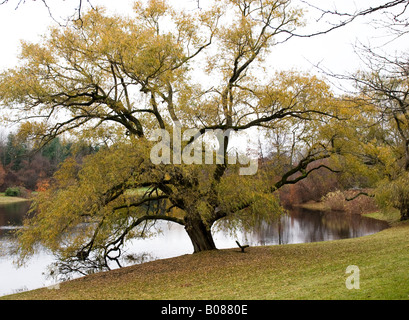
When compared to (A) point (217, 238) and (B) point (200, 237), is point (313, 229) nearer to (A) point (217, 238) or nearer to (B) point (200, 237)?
(A) point (217, 238)

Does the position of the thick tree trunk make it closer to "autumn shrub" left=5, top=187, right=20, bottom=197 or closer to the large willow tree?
the large willow tree

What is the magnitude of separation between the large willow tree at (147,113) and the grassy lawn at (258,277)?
4.58 feet

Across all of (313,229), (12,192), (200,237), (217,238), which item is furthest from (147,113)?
(12,192)

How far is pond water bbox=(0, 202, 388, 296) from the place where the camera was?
1287cm

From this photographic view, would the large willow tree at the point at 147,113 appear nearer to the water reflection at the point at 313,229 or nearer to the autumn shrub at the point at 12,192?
the water reflection at the point at 313,229

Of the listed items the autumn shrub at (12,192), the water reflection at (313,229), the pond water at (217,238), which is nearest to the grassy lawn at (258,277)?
the pond water at (217,238)

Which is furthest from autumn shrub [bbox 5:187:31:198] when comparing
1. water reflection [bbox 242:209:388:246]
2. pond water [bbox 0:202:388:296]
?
water reflection [bbox 242:209:388:246]

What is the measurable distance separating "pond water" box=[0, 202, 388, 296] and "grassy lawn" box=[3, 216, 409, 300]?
1444 millimetres

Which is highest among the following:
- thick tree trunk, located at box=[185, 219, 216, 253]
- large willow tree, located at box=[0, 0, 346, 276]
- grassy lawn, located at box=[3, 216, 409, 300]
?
large willow tree, located at box=[0, 0, 346, 276]

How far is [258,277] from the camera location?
356 inches

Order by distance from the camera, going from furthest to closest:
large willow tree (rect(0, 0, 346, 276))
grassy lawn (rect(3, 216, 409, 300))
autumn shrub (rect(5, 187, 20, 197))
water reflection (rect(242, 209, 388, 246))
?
1. autumn shrub (rect(5, 187, 20, 197))
2. water reflection (rect(242, 209, 388, 246))
3. large willow tree (rect(0, 0, 346, 276))
4. grassy lawn (rect(3, 216, 409, 300))

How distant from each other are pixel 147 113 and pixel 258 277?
7685 mm

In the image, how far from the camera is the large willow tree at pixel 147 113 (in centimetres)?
1064
